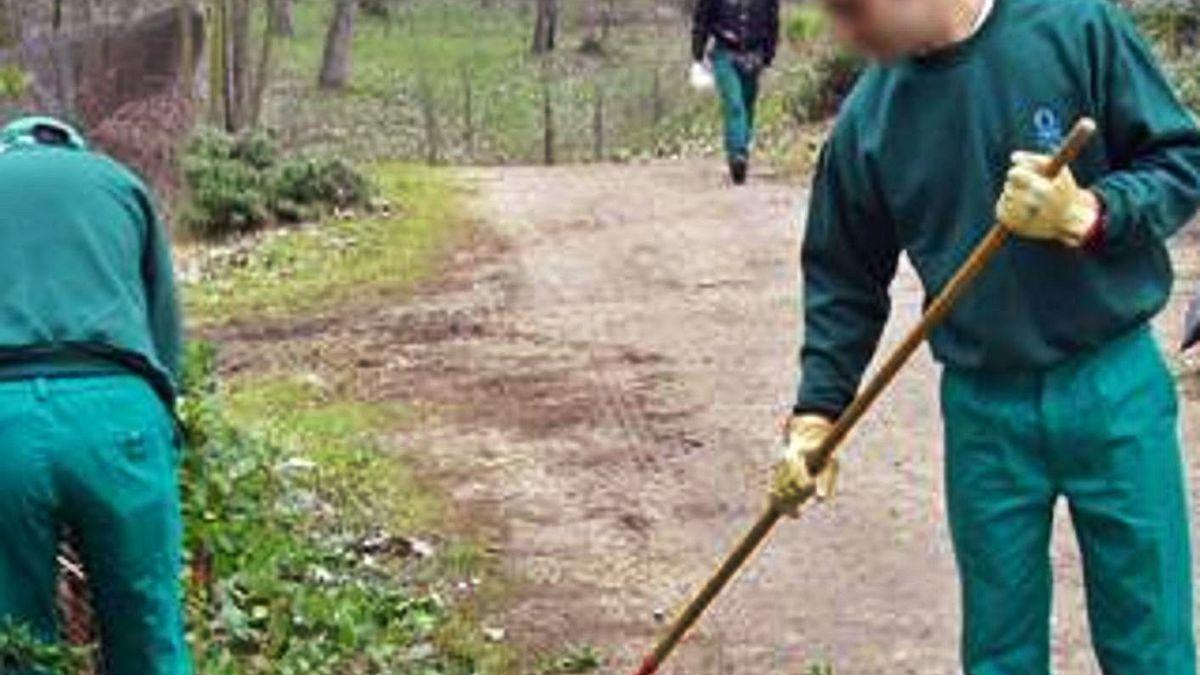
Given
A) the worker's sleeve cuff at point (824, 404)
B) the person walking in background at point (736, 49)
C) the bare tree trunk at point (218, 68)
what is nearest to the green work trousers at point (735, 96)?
the person walking in background at point (736, 49)

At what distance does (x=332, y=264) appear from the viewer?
490 inches

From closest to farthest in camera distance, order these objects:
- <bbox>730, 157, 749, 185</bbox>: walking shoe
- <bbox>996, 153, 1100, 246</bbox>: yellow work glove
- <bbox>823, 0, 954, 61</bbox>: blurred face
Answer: <bbox>996, 153, 1100, 246</bbox>: yellow work glove → <bbox>823, 0, 954, 61</bbox>: blurred face → <bbox>730, 157, 749, 185</bbox>: walking shoe

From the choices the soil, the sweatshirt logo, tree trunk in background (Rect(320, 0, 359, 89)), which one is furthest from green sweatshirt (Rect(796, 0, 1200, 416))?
tree trunk in background (Rect(320, 0, 359, 89))

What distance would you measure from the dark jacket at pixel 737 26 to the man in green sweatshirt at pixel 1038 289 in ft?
34.6

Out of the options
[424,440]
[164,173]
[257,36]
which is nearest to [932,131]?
[424,440]

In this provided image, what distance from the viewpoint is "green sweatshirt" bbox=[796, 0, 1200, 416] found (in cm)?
367

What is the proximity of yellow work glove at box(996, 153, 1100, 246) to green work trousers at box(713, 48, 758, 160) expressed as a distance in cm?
1114

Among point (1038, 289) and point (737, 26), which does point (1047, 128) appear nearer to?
point (1038, 289)

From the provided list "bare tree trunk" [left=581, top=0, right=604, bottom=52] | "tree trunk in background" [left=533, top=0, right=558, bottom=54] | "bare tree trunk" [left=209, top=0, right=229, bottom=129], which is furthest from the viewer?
"bare tree trunk" [left=581, top=0, right=604, bottom=52]

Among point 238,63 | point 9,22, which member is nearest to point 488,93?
point 238,63

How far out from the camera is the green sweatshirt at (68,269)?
4.57m

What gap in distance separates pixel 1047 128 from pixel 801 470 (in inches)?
29.0

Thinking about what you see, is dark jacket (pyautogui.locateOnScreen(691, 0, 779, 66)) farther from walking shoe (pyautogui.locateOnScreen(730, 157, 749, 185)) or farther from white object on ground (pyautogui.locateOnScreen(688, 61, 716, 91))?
walking shoe (pyautogui.locateOnScreen(730, 157, 749, 185))

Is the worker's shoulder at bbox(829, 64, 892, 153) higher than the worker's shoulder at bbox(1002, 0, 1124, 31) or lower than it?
lower
